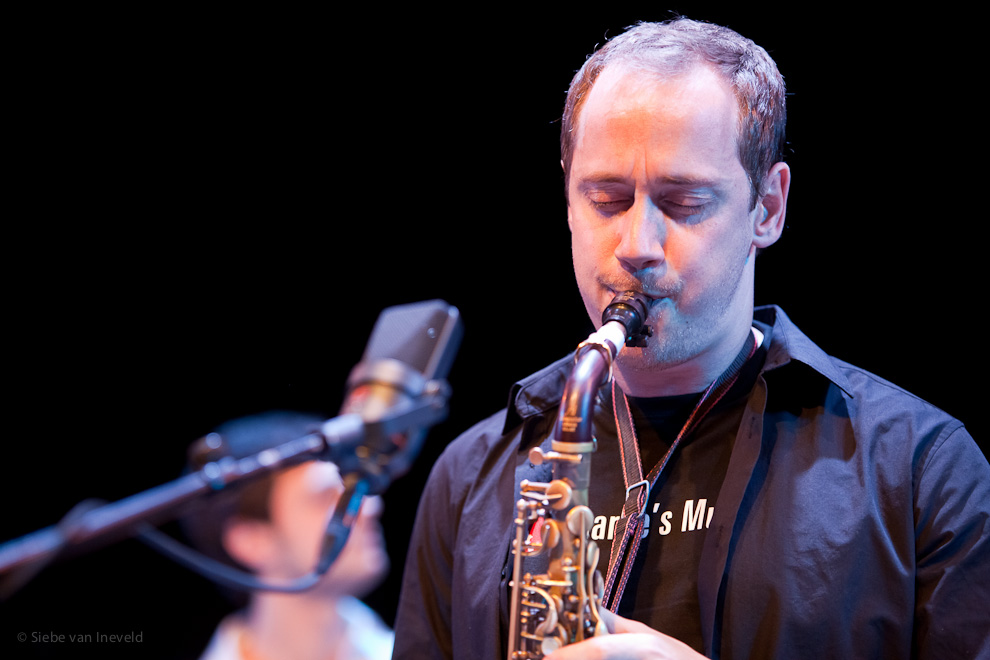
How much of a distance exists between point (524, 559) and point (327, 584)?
1.79 metres

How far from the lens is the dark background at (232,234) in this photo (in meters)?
3.41

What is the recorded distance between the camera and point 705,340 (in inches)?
89.0

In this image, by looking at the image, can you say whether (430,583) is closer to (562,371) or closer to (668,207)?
(562,371)

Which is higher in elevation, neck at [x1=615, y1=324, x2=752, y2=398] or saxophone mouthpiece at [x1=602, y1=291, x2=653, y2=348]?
saxophone mouthpiece at [x1=602, y1=291, x2=653, y2=348]

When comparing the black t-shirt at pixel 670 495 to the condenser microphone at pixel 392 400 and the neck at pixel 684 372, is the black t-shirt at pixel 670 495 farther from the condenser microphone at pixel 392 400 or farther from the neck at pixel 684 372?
the condenser microphone at pixel 392 400

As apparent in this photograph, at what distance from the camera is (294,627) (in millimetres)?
3752

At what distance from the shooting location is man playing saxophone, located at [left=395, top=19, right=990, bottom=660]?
1.96 meters

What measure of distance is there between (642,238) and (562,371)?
2.03 ft

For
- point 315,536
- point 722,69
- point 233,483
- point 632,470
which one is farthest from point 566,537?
point 315,536

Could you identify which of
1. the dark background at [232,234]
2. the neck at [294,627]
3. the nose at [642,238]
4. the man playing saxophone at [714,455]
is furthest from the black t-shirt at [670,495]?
the neck at [294,627]

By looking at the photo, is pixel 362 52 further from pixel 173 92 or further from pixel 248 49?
pixel 173 92

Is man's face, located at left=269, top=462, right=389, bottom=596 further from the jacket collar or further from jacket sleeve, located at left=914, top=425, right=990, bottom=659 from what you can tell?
jacket sleeve, located at left=914, top=425, right=990, bottom=659

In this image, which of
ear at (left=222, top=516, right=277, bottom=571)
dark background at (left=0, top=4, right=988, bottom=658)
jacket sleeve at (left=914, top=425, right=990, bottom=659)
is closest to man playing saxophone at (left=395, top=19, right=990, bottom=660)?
jacket sleeve at (left=914, top=425, right=990, bottom=659)

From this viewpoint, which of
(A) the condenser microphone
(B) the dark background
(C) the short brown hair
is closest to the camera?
(A) the condenser microphone
